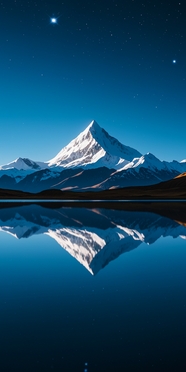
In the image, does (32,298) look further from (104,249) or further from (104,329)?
(104,249)

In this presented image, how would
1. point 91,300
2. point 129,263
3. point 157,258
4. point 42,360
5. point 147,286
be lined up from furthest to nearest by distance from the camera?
1. point 157,258
2. point 129,263
3. point 147,286
4. point 91,300
5. point 42,360

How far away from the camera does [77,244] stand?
19.7 meters

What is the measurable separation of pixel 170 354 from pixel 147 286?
4927 mm

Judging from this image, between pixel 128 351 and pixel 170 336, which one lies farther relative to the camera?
pixel 170 336

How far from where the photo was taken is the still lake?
6.41 m

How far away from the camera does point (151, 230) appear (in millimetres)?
26703

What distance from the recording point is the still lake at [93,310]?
6.41 meters

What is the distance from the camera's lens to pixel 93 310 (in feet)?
29.4

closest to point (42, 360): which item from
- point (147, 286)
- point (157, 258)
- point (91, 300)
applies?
point (91, 300)

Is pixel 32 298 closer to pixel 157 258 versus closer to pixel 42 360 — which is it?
pixel 42 360

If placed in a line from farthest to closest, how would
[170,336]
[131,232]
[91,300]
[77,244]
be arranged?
[131,232] → [77,244] → [91,300] → [170,336]

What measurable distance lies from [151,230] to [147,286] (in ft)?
51.1

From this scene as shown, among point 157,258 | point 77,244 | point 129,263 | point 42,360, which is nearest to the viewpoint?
point 42,360

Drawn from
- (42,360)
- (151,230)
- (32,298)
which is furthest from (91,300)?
(151,230)
